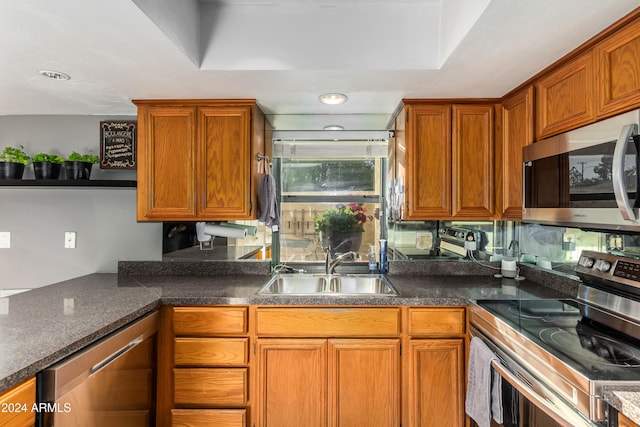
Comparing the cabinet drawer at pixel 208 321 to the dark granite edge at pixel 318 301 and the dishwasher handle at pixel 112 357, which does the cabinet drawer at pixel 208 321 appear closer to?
the dark granite edge at pixel 318 301

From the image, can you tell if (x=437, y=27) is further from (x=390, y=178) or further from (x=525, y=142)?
(x=390, y=178)

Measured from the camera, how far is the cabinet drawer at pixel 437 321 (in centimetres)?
175

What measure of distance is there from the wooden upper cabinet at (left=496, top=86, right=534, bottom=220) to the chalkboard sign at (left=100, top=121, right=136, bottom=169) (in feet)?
7.94

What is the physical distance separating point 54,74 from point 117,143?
633 mm

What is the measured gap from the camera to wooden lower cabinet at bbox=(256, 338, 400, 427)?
5.72 feet

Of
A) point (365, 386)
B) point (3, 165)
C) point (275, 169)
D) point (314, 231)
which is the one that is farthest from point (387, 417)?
point (3, 165)

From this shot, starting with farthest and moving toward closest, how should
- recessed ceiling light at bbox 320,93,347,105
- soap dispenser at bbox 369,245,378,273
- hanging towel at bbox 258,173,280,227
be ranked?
soap dispenser at bbox 369,245,378,273 → hanging towel at bbox 258,173,280,227 → recessed ceiling light at bbox 320,93,347,105

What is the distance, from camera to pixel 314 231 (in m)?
2.58

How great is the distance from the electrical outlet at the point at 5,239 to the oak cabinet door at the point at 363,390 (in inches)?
91.0

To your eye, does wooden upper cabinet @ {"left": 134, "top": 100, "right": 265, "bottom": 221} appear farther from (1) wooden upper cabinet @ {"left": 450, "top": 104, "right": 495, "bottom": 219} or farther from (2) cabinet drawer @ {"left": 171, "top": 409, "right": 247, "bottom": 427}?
(1) wooden upper cabinet @ {"left": 450, "top": 104, "right": 495, "bottom": 219}

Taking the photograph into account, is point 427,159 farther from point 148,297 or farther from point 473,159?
point 148,297

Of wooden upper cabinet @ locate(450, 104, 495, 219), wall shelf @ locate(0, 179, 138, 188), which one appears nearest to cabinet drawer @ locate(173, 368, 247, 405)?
wall shelf @ locate(0, 179, 138, 188)

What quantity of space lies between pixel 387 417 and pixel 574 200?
138 centimetres

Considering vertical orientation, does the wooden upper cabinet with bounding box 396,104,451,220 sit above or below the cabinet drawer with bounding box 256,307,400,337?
above
